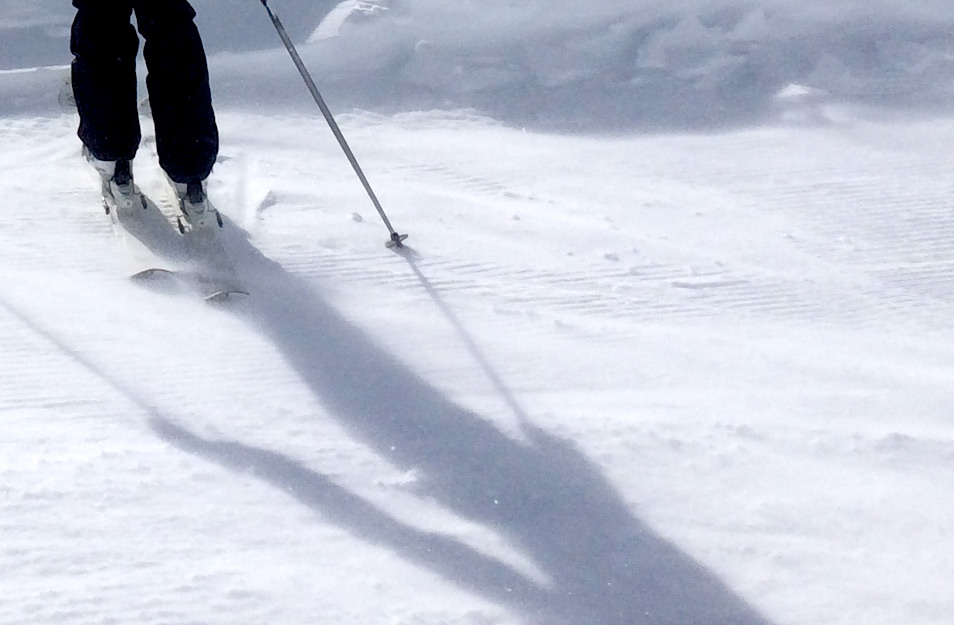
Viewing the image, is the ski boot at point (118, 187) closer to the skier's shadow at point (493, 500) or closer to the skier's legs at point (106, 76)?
the skier's legs at point (106, 76)

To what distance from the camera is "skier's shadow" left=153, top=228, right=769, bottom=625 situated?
1547 millimetres

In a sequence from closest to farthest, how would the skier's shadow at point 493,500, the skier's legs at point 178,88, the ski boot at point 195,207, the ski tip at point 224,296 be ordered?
the skier's shadow at point 493,500 < the skier's legs at point 178,88 < the ski tip at point 224,296 < the ski boot at point 195,207

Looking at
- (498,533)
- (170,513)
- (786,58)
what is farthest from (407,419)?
(786,58)

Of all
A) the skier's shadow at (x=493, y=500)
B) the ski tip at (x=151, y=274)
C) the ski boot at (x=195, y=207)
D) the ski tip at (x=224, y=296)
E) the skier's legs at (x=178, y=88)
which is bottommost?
the skier's shadow at (x=493, y=500)

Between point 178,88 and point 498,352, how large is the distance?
996 millimetres

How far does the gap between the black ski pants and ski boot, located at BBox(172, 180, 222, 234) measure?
0.04 meters

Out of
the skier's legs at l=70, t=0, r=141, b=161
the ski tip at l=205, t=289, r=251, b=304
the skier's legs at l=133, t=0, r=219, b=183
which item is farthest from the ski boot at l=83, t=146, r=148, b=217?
the ski tip at l=205, t=289, r=251, b=304

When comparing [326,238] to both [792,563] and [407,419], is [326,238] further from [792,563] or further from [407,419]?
[792,563]

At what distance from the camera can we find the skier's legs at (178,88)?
2055 millimetres

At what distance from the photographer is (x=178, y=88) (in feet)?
6.97

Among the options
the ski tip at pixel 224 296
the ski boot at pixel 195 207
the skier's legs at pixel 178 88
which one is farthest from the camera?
the ski boot at pixel 195 207

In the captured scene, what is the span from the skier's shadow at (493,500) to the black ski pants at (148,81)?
53 centimetres

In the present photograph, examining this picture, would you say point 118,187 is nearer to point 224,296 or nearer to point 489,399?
point 224,296

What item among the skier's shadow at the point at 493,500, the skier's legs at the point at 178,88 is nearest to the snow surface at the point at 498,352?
the skier's shadow at the point at 493,500
